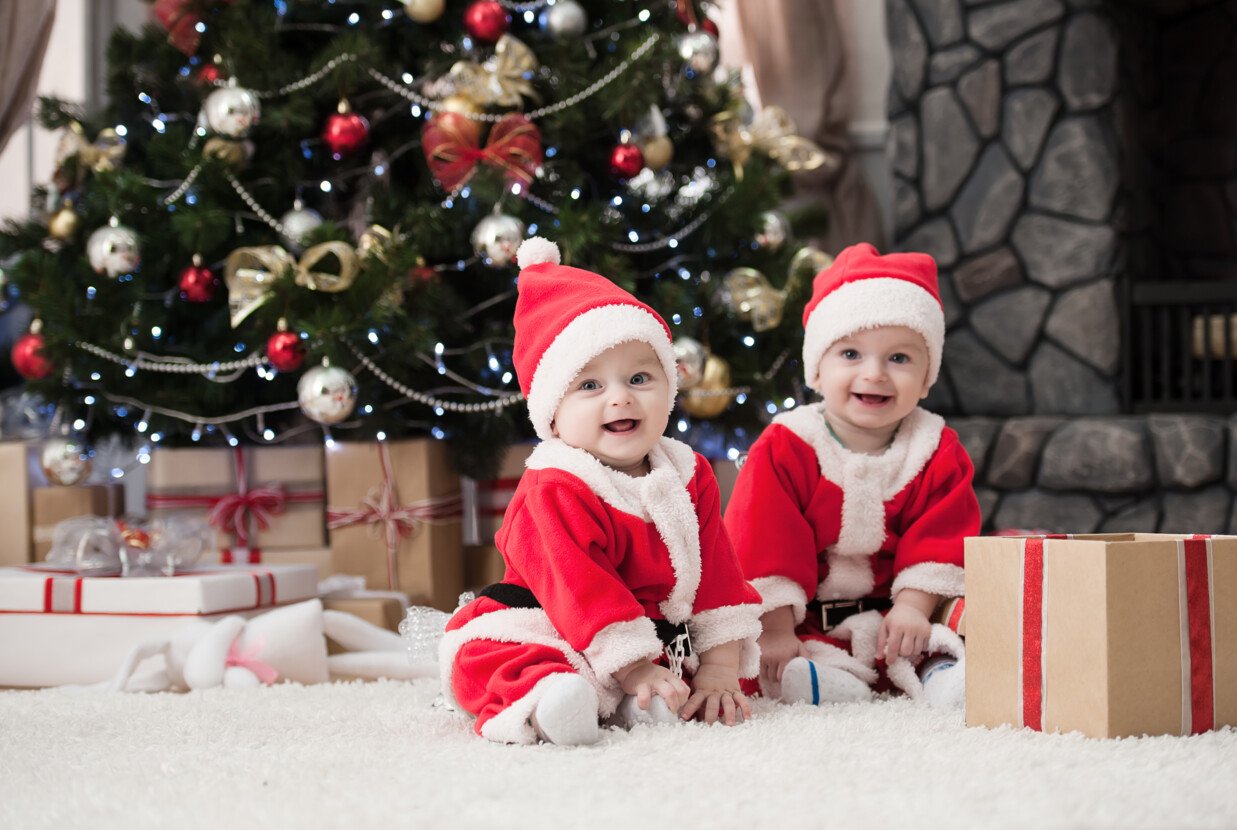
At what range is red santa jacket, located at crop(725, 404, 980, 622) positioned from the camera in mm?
1562

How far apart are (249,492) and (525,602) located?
110 cm

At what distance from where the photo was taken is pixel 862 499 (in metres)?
→ 1.60

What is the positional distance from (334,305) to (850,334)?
2.95 feet

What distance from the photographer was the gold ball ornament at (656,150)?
2355mm

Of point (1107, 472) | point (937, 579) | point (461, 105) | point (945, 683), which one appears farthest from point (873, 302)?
point (1107, 472)

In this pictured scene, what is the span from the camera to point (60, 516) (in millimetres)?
2395

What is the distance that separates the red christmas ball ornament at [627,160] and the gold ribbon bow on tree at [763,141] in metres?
0.24

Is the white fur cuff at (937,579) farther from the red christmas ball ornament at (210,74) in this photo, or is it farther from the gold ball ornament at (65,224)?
the gold ball ornament at (65,224)

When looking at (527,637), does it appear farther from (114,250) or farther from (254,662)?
(114,250)

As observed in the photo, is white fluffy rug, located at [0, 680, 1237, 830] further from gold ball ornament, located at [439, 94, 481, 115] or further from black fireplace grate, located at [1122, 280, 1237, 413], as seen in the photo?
black fireplace grate, located at [1122, 280, 1237, 413]

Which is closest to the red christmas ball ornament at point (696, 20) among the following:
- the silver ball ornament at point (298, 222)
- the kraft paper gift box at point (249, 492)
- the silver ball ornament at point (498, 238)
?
the silver ball ornament at point (498, 238)

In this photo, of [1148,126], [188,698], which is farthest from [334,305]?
[1148,126]

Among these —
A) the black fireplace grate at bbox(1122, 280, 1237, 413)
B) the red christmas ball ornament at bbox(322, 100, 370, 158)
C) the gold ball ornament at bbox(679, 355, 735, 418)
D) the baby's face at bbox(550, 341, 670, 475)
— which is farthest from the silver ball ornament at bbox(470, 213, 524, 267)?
the black fireplace grate at bbox(1122, 280, 1237, 413)

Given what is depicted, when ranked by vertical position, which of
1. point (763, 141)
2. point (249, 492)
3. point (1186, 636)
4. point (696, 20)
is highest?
point (696, 20)
